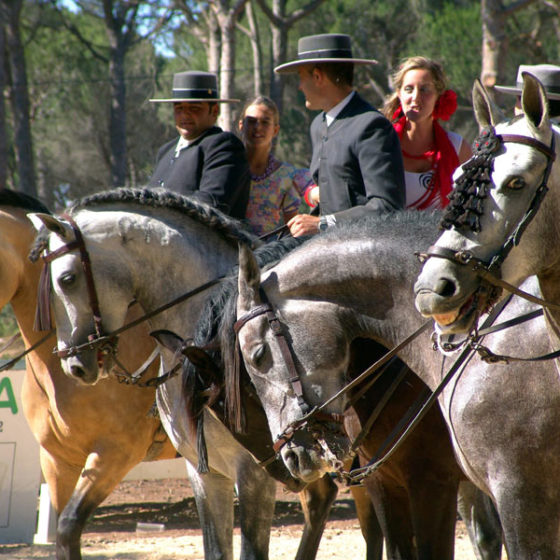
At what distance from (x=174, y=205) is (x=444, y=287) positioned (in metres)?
2.19

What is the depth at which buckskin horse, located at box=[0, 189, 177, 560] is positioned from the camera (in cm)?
469

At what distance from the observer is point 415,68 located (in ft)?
14.9

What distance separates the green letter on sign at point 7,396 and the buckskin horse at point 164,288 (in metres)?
3.07

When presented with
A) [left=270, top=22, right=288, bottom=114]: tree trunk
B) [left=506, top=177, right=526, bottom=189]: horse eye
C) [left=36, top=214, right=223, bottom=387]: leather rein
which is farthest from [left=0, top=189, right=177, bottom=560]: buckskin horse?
[left=270, top=22, right=288, bottom=114]: tree trunk

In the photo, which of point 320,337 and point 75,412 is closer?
Result: point 320,337

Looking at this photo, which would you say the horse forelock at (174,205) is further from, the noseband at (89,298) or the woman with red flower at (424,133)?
the woman with red flower at (424,133)

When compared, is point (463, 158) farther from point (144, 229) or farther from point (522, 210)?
point (522, 210)

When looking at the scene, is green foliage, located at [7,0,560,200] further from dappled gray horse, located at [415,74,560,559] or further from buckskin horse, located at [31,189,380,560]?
dappled gray horse, located at [415,74,560,559]

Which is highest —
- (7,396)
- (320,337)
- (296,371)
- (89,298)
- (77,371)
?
(89,298)

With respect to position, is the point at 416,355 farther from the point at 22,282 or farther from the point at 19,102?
the point at 19,102

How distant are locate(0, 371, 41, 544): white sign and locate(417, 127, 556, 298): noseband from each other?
17.5 ft

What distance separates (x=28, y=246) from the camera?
4.98 metres

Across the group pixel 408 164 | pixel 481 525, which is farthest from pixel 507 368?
pixel 481 525

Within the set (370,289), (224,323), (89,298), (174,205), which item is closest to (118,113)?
(174,205)
